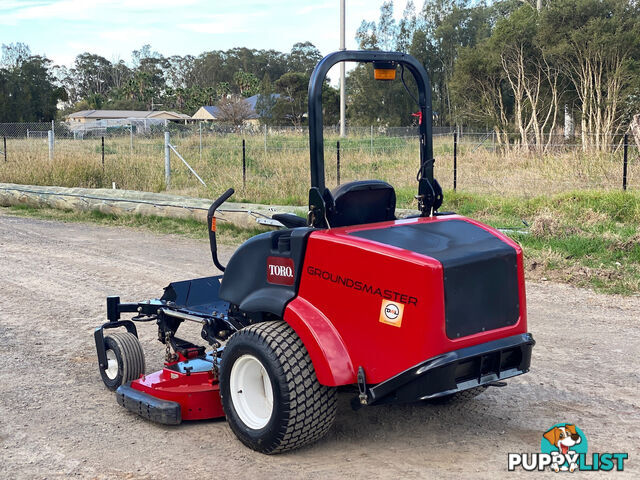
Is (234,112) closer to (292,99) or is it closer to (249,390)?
(292,99)

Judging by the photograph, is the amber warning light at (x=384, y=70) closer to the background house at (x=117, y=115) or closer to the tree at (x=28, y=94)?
the tree at (x=28, y=94)

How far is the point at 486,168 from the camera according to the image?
20.0m

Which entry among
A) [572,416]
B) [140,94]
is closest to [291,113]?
[140,94]

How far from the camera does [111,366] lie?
599 cm

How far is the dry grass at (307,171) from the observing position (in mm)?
16562

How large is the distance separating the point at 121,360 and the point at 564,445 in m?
3.16

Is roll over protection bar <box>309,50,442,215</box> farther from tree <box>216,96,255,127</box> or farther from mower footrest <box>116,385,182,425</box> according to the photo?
tree <box>216,96,255,127</box>

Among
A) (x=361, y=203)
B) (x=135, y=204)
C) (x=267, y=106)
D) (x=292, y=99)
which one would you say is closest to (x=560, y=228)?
(x=361, y=203)

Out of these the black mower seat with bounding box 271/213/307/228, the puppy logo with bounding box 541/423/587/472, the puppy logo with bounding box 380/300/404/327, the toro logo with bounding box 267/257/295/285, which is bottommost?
the puppy logo with bounding box 541/423/587/472

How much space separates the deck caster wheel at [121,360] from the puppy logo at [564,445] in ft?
9.68

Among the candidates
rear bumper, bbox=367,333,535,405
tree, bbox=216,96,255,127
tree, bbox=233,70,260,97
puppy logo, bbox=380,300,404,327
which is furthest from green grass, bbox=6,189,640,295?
tree, bbox=233,70,260,97

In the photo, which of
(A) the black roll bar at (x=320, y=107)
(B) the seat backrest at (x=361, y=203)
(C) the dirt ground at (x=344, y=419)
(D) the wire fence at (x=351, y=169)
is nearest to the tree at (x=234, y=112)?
(D) the wire fence at (x=351, y=169)

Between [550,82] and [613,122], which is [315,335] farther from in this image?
[550,82]

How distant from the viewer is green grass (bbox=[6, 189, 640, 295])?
955 cm
